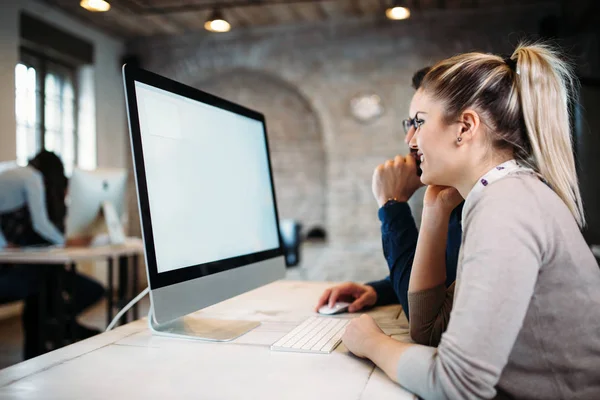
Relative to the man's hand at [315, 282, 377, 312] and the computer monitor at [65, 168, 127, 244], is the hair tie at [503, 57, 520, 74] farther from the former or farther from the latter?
the computer monitor at [65, 168, 127, 244]

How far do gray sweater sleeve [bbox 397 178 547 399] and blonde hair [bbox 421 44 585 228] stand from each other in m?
0.16

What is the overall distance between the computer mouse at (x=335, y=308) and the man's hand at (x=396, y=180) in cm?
27

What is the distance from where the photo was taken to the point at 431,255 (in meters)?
0.99

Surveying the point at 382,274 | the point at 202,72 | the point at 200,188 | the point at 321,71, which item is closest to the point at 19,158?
the point at 202,72

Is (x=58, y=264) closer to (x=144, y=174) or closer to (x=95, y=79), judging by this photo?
(x=144, y=174)

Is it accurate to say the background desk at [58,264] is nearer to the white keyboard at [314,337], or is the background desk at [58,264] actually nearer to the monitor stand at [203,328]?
the monitor stand at [203,328]

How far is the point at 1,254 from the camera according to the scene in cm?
277

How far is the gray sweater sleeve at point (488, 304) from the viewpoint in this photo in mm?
679

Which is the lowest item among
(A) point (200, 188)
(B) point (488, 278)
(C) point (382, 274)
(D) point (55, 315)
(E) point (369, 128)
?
(C) point (382, 274)

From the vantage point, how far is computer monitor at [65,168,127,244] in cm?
293

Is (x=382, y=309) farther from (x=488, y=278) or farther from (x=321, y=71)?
(x=321, y=71)

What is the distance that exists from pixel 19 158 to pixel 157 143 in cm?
438

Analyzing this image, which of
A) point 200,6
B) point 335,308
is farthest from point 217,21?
point 335,308

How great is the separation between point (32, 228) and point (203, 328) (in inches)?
100.0
